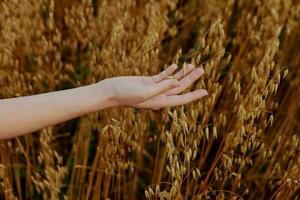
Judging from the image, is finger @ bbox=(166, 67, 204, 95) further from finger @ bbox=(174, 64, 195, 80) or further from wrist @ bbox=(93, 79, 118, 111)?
wrist @ bbox=(93, 79, 118, 111)

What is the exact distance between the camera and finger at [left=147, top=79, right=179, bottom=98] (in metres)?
0.92

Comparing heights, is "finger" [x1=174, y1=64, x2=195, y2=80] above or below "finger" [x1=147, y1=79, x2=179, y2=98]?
above

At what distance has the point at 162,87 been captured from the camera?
3.01 feet

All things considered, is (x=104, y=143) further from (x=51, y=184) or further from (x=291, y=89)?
(x=291, y=89)

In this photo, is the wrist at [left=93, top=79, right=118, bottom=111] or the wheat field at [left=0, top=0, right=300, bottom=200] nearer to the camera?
the wrist at [left=93, top=79, right=118, bottom=111]

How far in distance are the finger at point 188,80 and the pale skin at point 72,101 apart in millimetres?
25

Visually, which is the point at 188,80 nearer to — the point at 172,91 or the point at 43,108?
the point at 172,91

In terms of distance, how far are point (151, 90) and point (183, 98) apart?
0.07 metres

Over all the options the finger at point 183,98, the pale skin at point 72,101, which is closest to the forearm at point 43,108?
the pale skin at point 72,101

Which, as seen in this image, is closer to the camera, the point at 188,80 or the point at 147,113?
the point at 188,80

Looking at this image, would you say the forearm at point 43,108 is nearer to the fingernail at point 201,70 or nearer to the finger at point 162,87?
the finger at point 162,87

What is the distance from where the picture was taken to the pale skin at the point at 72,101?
2.94 feet

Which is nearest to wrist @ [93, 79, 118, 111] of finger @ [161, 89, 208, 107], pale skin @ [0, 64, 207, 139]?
pale skin @ [0, 64, 207, 139]

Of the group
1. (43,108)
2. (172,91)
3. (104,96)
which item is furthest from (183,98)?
(43,108)
